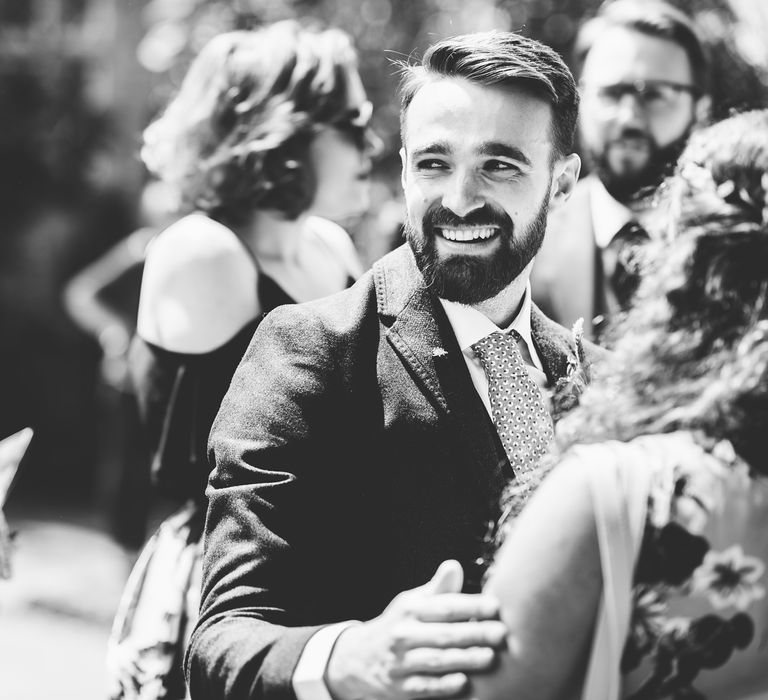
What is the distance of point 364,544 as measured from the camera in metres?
1.81

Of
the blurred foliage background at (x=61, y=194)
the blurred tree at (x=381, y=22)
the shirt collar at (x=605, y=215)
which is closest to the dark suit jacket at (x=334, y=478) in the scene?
the shirt collar at (x=605, y=215)

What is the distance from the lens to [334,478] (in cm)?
181

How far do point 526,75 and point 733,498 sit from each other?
0.92 meters

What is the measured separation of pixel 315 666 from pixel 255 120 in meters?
1.68

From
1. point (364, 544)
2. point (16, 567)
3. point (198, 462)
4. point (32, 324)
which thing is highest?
point (364, 544)

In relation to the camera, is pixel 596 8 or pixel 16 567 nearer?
pixel 596 8

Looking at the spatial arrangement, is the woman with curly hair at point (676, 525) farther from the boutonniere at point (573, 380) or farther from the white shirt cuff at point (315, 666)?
the boutonniere at point (573, 380)

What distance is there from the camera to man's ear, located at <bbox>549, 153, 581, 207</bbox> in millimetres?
2131

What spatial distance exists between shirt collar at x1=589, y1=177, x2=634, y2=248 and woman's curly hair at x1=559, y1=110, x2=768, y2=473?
1655 millimetres

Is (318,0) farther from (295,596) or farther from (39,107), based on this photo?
(295,596)

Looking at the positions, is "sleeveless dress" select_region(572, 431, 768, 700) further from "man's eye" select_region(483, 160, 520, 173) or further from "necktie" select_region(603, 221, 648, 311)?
"necktie" select_region(603, 221, 648, 311)

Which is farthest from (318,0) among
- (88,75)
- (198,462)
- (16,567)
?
(198,462)

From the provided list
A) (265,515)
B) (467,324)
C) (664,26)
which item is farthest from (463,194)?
(664,26)

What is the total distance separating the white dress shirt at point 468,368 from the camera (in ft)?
5.11
